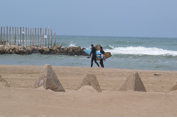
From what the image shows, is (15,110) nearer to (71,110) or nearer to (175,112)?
(71,110)

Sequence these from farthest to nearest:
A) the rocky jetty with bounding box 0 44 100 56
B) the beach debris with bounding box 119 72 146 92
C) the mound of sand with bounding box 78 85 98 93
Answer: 1. the rocky jetty with bounding box 0 44 100 56
2. the beach debris with bounding box 119 72 146 92
3. the mound of sand with bounding box 78 85 98 93

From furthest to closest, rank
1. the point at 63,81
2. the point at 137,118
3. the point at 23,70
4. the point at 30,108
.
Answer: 1. the point at 23,70
2. the point at 63,81
3. the point at 30,108
4. the point at 137,118

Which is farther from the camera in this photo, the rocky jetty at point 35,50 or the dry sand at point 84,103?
the rocky jetty at point 35,50

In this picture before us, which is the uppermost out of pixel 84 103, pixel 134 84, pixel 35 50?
pixel 134 84

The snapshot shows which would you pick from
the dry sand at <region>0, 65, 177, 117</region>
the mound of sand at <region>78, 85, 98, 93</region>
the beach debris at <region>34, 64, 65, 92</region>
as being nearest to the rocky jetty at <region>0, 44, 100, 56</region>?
the beach debris at <region>34, 64, 65, 92</region>

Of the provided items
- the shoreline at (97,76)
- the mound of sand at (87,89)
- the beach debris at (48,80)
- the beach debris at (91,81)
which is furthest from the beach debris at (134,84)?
the shoreline at (97,76)

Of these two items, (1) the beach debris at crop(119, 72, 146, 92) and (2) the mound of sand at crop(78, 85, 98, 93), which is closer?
(2) the mound of sand at crop(78, 85, 98, 93)

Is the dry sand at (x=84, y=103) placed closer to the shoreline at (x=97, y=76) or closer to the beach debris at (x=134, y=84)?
the beach debris at (x=134, y=84)

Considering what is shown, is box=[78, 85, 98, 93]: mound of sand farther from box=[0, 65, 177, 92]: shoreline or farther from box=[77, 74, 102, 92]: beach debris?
box=[0, 65, 177, 92]: shoreline

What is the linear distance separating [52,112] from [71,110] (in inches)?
14.5

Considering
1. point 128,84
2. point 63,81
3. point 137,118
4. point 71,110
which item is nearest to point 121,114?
point 137,118

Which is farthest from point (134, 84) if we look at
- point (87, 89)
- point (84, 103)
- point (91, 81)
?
point (84, 103)

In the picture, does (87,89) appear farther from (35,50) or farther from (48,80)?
(35,50)

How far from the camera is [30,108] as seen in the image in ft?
14.0
